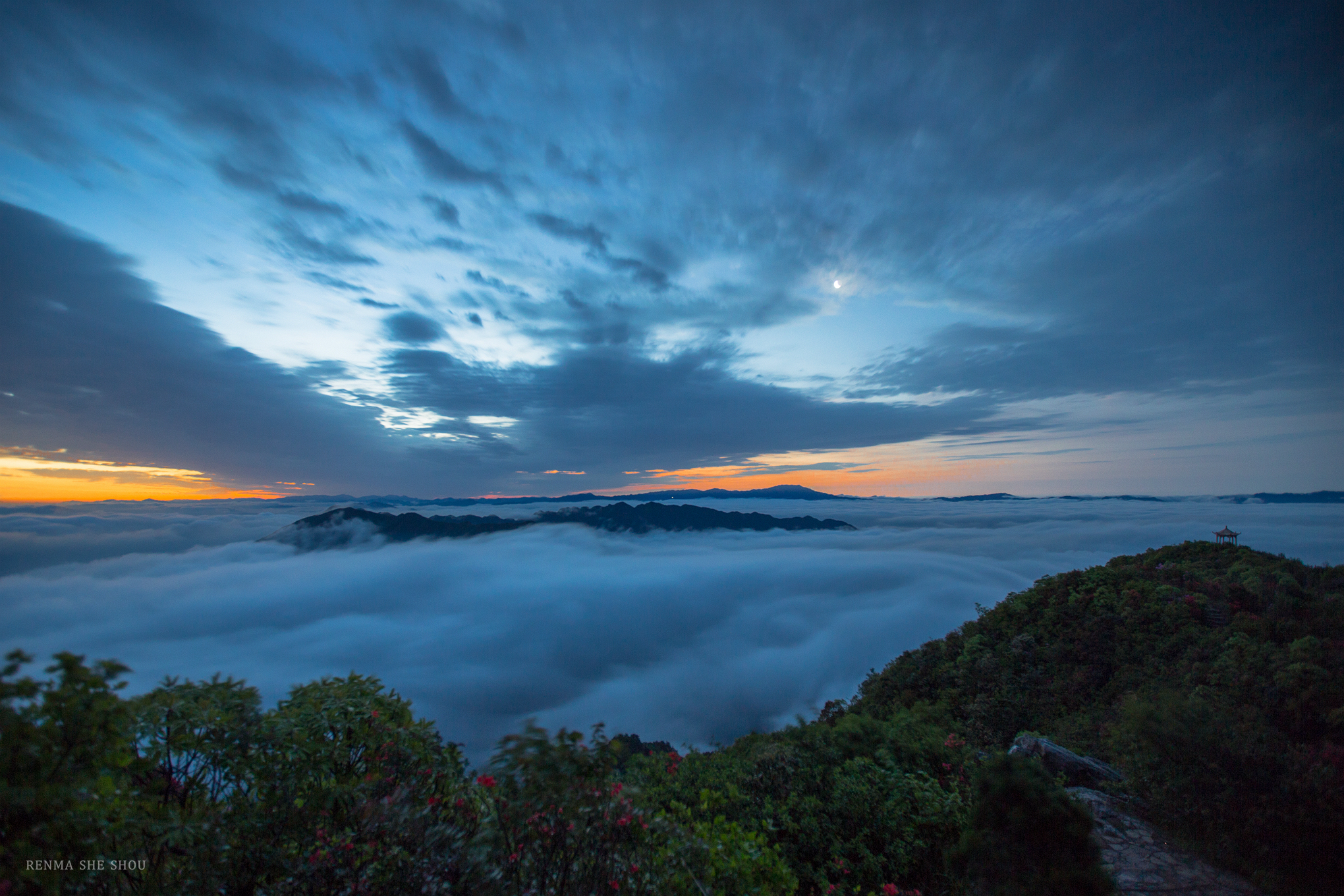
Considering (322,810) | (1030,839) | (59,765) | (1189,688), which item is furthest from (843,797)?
(1189,688)

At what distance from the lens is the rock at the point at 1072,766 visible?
12094 millimetres

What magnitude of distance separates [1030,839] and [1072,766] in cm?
1038

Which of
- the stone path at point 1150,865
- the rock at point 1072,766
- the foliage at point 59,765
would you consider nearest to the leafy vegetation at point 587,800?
the foliage at point 59,765

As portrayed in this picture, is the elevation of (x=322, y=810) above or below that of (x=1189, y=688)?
above

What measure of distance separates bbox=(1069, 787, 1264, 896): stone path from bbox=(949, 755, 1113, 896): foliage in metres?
4.36

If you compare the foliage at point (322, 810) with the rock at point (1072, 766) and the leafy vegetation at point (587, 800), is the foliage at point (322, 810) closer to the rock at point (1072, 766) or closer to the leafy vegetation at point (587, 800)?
the leafy vegetation at point (587, 800)

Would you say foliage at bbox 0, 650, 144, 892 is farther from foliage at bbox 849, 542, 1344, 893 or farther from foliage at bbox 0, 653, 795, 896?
foliage at bbox 849, 542, 1344, 893

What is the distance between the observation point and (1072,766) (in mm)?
12312

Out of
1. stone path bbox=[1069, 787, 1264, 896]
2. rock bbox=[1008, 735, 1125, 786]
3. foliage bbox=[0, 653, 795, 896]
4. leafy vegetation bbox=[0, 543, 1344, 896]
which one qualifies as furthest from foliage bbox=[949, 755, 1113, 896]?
rock bbox=[1008, 735, 1125, 786]

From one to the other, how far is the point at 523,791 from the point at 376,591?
193000mm

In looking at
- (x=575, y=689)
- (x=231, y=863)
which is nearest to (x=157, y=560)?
(x=575, y=689)

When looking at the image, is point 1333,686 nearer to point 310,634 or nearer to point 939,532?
point 310,634

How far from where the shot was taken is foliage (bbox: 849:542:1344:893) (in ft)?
30.1

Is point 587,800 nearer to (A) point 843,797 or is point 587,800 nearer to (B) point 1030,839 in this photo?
(B) point 1030,839
